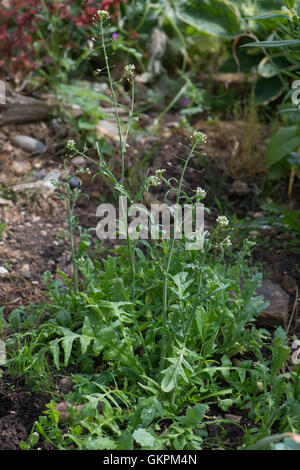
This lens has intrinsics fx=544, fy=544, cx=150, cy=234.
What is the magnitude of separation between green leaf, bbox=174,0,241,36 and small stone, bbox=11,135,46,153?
5.02 ft

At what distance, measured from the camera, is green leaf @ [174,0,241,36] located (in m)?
4.09

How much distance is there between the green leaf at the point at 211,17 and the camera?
4.09 metres

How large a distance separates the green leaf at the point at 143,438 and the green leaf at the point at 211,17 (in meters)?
3.26

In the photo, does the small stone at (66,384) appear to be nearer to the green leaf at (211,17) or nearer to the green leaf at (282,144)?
the green leaf at (282,144)

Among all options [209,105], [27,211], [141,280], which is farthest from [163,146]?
[141,280]

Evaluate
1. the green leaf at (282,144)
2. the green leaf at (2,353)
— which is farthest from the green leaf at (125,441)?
the green leaf at (282,144)

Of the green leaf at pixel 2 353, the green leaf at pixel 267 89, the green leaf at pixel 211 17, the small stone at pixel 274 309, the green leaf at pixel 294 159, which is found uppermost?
the green leaf at pixel 211 17

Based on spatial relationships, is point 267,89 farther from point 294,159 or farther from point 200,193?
point 200,193

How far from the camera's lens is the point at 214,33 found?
4094mm

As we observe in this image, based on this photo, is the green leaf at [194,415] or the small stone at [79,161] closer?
the green leaf at [194,415]

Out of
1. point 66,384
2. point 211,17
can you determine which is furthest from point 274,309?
point 211,17
